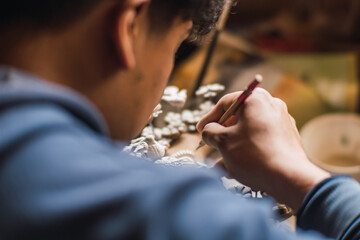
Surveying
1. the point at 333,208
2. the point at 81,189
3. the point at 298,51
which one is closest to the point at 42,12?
the point at 81,189

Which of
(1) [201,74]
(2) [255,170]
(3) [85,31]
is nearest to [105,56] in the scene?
(3) [85,31]

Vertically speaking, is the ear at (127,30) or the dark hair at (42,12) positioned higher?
the dark hair at (42,12)

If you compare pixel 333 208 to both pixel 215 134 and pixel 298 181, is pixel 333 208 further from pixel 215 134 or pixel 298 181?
pixel 215 134

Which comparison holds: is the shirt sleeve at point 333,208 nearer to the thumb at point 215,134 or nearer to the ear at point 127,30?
the thumb at point 215,134

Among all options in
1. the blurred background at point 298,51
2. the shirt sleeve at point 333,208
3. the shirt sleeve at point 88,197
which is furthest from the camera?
the blurred background at point 298,51

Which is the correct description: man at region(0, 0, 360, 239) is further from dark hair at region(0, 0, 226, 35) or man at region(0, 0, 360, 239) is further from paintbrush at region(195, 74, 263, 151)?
paintbrush at region(195, 74, 263, 151)

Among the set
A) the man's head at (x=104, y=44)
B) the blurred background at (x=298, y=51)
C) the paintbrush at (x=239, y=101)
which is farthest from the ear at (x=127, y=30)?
the blurred background at (x=298, y=51)

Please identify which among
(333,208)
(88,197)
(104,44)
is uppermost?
(104,44)

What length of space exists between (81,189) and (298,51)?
1.67 meters

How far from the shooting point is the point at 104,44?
0.42m

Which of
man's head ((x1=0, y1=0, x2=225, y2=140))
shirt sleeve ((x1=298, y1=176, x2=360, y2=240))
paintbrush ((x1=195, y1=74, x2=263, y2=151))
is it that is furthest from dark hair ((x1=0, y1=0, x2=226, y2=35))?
shirt sleeve ((x1=298, y1=176, x2=360, y2=240))

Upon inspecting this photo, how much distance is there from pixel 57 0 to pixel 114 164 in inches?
6.3

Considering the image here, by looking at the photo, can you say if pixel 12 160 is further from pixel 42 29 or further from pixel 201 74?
pixel 201 74

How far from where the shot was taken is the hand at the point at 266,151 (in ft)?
1.75
